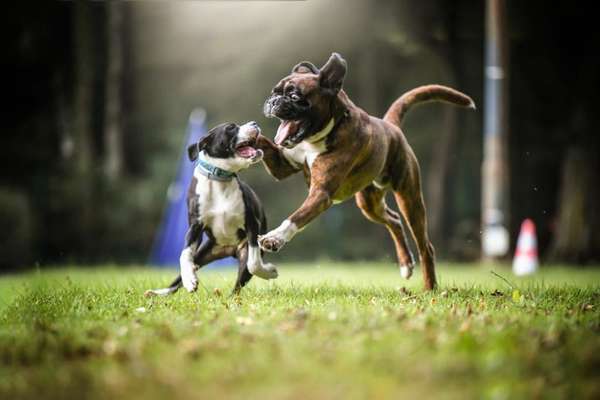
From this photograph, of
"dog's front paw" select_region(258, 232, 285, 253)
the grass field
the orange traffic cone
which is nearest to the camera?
the grass field

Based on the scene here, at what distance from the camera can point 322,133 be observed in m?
5.82

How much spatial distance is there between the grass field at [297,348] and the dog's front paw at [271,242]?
41 cm

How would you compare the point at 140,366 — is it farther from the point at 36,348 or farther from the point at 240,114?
the point at 240,114

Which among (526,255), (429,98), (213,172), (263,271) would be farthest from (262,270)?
(526,255)

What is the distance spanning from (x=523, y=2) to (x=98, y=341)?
44.9ft

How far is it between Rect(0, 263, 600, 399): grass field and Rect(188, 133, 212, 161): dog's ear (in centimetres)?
107

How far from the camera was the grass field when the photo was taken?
327 centimetres

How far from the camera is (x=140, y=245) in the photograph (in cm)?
1794

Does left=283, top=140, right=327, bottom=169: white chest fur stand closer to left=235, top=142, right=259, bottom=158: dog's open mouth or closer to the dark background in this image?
left=235, top=142, right=259, bottom=158: dog's open mouth

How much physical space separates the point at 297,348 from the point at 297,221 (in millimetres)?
1710

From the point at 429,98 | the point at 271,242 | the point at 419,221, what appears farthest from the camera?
the point at 429,98

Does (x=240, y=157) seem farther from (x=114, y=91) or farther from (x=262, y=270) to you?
(x=114, y=91)

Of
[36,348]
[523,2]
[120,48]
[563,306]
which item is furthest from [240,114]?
[36,348]

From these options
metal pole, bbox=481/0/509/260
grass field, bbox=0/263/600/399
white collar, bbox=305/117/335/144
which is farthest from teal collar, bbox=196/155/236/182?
metal pole, bbox=481/0/509/260
